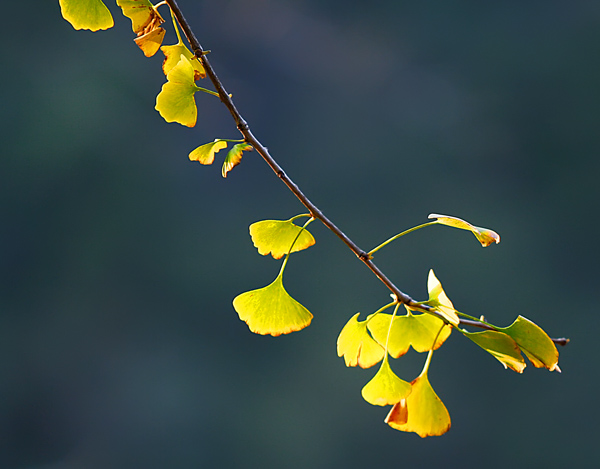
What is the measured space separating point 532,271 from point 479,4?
3.73ft

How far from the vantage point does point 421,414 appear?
0.70ft

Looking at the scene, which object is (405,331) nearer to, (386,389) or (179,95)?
(386,389)

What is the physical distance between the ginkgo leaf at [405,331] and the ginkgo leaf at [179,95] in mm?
125

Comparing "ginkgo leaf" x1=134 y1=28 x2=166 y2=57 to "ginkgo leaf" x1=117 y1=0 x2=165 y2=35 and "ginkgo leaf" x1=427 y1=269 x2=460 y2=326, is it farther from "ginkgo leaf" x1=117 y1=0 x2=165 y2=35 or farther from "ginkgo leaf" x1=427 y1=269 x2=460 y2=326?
"ginkgo leaf" x1=427 y1=269 x2=460 y2=326

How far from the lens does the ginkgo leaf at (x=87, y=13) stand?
0.67ft

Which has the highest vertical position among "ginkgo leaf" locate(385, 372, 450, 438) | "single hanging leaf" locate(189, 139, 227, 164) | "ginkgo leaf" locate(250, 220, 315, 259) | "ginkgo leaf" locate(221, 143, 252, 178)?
"single hanging leaf" locate(189, 139, 227, 164)

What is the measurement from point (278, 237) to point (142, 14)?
0.37 ft

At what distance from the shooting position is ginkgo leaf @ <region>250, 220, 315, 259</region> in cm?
24

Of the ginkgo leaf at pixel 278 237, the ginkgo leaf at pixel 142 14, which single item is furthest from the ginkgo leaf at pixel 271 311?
the ginkgo leaf at pixel 142 14

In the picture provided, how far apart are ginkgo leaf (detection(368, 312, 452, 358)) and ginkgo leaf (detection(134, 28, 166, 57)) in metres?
0.15

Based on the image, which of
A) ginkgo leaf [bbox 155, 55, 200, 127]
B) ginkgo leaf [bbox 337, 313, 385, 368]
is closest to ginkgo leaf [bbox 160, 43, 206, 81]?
ginkgo leaf [bbox 155, 55, 200, 127]

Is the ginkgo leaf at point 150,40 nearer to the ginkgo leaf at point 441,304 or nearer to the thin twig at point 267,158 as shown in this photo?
the thin twig at point 267,158

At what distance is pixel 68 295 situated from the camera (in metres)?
2.00

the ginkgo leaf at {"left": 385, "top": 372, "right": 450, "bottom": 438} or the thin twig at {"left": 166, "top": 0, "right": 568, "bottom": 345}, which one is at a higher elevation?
the thin twig at {"left": 166, "top": 0, "right": 568, "bottom": 345}
